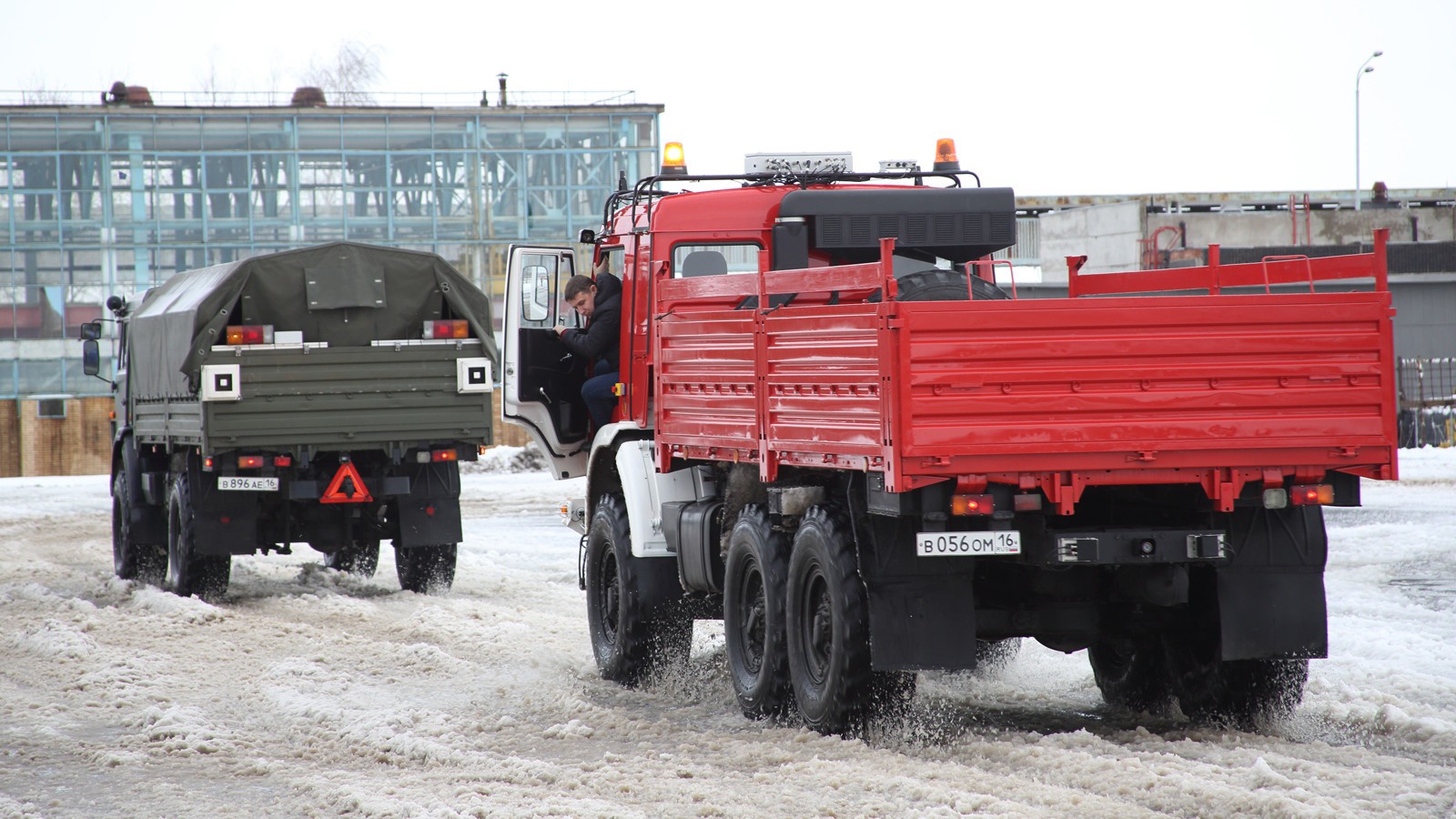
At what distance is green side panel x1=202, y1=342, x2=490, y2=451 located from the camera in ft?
44.6

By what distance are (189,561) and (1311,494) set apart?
33.7 ft

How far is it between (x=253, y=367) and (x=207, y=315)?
0.56 m

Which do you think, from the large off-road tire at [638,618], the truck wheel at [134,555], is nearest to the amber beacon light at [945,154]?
the large off-road tire at [638,618]

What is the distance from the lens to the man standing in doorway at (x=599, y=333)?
10.2 m

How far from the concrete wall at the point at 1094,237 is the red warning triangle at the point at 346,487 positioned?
37.7m

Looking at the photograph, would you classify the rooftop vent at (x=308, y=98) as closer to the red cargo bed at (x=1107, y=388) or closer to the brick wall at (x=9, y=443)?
the brick wall at (x=9, y=443)

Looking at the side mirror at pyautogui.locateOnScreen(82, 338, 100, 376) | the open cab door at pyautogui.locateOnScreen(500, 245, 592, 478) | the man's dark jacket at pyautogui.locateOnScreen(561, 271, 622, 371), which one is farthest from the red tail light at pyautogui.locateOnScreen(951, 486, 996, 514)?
the side mirror at pyautogui.locateOnScreen(82, 338, 100, 376)

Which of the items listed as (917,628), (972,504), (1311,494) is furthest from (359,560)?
(1311,494)

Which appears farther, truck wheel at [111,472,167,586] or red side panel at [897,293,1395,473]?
truck wheel at [111,472,167,586]

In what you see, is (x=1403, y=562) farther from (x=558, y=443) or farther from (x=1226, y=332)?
(x=1226, y=332)

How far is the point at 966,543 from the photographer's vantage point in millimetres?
6777

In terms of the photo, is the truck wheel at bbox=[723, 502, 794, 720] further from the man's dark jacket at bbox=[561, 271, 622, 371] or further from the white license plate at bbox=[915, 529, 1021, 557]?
the man's dark jacket at bbox=[561, 271, 622, 371]

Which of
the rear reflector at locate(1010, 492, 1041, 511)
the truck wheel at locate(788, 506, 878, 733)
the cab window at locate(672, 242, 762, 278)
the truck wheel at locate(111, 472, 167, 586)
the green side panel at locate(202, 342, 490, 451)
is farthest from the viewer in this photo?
the truck wheel at locate(111, 472, 167, 586)

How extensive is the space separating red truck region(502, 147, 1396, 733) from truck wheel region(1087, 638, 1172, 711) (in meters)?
0.01
